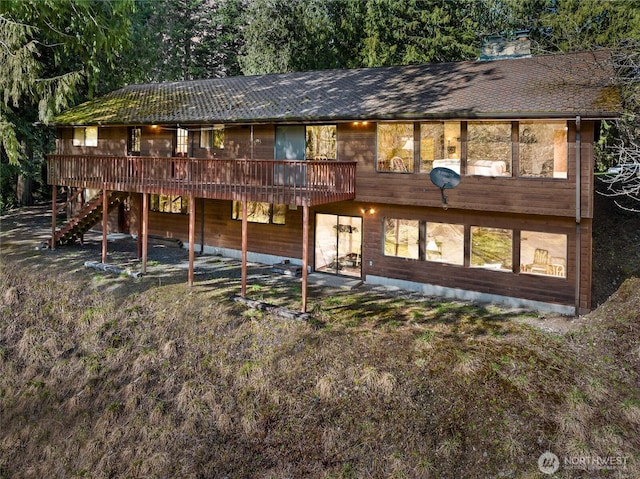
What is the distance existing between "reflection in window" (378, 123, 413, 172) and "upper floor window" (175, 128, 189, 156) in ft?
28.1

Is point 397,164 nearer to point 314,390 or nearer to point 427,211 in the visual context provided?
point 427,211

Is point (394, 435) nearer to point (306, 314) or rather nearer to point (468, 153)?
point (306, 314)

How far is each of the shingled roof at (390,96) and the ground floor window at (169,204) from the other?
350cm

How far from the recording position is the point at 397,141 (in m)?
14.2

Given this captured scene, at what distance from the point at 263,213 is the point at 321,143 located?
3.76m

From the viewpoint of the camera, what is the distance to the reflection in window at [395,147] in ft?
46.2

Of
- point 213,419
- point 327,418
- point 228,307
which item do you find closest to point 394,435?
point 327,418

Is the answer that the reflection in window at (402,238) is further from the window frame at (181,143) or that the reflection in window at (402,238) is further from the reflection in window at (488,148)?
the window frame at (181,143)

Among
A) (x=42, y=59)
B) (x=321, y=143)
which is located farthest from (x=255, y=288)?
(x=42, y=59)

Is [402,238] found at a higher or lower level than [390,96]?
lower

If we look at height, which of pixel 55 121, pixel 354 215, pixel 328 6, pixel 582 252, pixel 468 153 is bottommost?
pixel 582 252

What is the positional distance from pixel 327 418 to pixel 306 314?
135 inches

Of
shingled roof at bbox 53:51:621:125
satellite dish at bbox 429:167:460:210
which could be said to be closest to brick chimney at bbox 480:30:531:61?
shingled roof at bbox 53:51:621:125

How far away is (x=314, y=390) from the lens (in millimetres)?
9523
